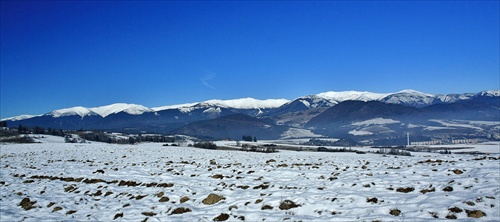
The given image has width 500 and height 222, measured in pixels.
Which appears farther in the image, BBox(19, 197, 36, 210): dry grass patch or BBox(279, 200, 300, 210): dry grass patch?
BBox(19, 197, 36, 210): dry grass patch

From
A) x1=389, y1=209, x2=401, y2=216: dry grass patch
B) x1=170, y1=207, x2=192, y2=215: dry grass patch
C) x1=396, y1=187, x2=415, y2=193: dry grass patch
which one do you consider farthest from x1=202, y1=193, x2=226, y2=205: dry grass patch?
x1=396, y1=187, x2=415, y2=193: dry grass patch

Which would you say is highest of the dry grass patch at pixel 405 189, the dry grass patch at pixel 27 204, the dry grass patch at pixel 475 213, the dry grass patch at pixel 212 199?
the dry grass patch at pixel 405 189

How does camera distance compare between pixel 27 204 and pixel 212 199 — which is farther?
pixel 27 204

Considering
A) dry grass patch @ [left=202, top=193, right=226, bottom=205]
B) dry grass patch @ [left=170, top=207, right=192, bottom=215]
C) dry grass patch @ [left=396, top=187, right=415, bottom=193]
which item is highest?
dry grass patch @ [left=396, top=187, right=415, bottom=193]

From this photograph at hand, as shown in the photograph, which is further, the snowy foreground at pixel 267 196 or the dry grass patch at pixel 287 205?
the dry grass patch at pixel 287 205

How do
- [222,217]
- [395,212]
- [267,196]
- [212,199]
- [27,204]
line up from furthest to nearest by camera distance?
1. [27,204]
2. [212,199]
3. [267,196]
4. [222,217]
5. [395,212]

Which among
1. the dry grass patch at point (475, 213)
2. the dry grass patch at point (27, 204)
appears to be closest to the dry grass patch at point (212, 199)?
the dry grass patch at point (27, 204)

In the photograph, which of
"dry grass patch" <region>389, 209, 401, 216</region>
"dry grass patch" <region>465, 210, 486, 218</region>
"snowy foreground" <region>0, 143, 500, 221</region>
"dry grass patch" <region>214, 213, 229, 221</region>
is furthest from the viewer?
"dry grass patch" <region>214, 213, 229, 221</region>

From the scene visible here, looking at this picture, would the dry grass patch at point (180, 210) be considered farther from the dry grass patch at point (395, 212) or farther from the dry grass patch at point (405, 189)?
the dry grass patch at point (405, 189)

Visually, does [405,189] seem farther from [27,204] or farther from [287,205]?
[27,204]

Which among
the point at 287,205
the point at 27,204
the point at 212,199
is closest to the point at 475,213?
the point at 287,205

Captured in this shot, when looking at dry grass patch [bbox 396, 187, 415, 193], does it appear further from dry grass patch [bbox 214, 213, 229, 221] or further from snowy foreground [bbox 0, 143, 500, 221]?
dry grass patch [bbox 214, 213, 229, 221]

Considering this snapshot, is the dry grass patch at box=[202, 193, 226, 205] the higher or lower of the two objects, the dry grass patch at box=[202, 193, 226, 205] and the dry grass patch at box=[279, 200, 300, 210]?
the lower

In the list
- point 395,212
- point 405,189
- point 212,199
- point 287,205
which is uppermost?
point 405,189
